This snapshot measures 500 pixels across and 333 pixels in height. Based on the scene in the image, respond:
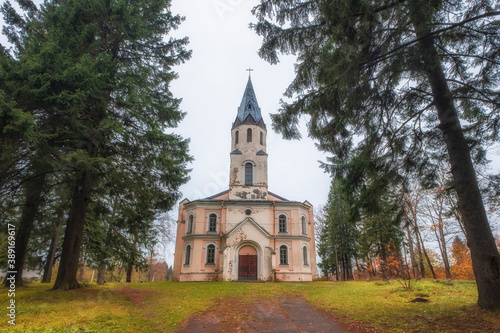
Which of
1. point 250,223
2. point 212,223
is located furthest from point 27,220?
point 250,223

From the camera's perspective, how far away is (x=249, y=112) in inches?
1134

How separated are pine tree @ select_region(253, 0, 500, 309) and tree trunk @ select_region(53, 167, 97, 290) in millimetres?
7876

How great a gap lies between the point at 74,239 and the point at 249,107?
22718mm

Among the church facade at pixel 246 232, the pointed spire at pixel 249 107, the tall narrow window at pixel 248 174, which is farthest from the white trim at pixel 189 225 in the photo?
the pointed spire at pixel 249 107

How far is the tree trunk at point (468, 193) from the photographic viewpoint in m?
5.97

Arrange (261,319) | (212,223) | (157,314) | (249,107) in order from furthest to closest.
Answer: (249,107), (212,223), (157,314), (261,319)

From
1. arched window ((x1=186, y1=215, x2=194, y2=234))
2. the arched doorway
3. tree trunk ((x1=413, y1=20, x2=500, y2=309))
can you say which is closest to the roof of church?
arched window ((x1=186, y1=215, x2=194, y2=234))

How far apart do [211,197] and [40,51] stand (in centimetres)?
1940

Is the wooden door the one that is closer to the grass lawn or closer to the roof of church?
the grass lawn

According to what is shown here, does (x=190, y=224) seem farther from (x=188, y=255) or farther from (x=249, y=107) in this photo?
(x=249, y=107)

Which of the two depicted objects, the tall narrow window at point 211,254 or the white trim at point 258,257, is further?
the tall narrow window at point 211,254

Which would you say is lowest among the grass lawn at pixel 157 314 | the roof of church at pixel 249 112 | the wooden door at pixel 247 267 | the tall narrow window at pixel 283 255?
the grass lawn at pixel 157 314

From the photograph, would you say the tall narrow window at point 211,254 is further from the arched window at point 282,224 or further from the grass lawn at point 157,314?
the grass lawn at point 157,314

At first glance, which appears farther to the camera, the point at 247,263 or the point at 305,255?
the point at 305,255
